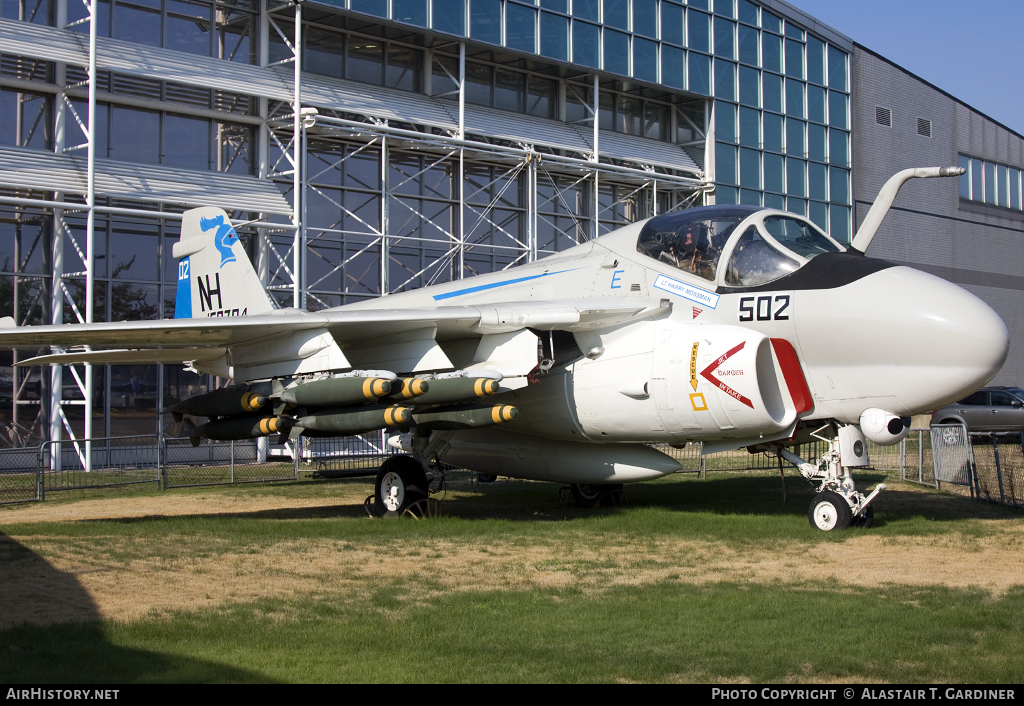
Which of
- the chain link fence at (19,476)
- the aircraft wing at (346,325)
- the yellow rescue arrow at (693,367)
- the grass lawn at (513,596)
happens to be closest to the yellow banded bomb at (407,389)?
the aircraft wing at (346,325)

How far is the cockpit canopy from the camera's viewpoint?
10195 mm

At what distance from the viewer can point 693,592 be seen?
284 inches

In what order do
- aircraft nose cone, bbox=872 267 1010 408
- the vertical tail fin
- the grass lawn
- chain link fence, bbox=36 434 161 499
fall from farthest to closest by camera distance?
chain link fence, bbox=36 434 161 499
the vertical tail fin
aircraft nose cone, bbox=872 267 1010 408
the grass lawn

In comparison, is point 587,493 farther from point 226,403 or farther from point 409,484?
point 226,403

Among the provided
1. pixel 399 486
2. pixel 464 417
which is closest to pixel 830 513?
pixel 464 417

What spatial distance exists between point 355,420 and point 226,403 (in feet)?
6.67

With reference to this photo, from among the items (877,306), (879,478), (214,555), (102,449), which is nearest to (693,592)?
(877,306)

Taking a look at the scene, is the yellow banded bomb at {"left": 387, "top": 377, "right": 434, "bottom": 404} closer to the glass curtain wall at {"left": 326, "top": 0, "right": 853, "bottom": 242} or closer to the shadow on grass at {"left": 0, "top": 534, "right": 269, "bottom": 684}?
the shadow on grass at {"left": 0, "top": 534, "right": 269, "bottom": 684}

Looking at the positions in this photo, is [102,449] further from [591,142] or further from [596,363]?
[591,142]

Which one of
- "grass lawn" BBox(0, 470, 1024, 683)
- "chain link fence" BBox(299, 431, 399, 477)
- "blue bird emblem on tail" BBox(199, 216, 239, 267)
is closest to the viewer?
"grass lawn" BBox(0, 470, 1024, 683)

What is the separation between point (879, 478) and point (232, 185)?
614 inches

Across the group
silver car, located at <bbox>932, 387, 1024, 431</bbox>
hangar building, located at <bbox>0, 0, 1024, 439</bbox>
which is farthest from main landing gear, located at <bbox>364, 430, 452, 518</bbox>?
silver car, located at <bbox>932, 387, 1024, 431</bbox>

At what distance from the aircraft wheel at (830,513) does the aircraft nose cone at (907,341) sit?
42.6 inches

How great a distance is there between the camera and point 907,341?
9.20m
